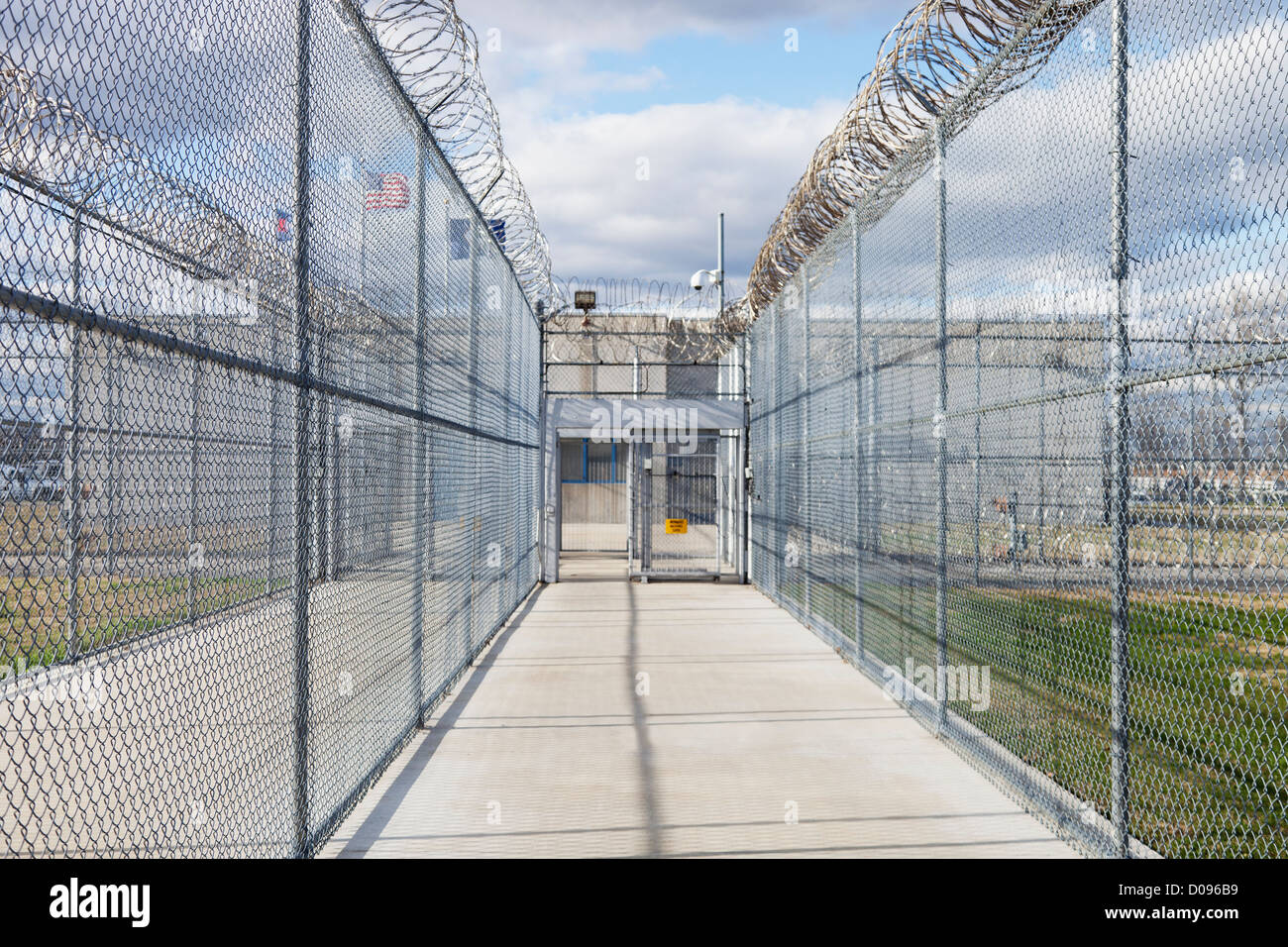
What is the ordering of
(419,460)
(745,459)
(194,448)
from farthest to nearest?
1. (745,459)
2. (419,460)
3. (194,448)

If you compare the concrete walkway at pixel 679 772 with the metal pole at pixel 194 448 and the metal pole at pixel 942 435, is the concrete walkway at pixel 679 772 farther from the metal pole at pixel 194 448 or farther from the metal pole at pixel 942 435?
the metal pole at pixel 194 448

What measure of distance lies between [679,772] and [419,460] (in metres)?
2.27

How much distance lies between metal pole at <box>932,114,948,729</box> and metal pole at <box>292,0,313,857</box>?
3567 mm

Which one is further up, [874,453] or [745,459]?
[745,459]

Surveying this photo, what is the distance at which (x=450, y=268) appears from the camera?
7.30 meters

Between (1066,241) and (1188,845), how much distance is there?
2.64 meters

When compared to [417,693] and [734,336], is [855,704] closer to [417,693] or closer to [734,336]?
[417,693]

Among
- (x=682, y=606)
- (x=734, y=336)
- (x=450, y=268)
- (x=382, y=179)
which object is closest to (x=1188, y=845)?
(x=382, y=179)

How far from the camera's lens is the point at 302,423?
12.4 ft

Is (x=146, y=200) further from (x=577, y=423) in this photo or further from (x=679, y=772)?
(x=577, y=423)

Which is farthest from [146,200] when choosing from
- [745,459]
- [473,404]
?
[745,459]

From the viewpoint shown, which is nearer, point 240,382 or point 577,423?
point 240,382

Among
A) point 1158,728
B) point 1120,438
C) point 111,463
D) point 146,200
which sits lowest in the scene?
point 1158,728

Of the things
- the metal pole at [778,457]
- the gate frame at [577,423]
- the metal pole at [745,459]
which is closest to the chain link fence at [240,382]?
the metal pole at [778,457]
